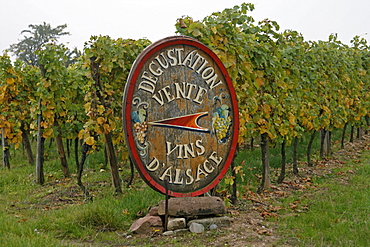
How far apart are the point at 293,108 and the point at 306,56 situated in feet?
6.52

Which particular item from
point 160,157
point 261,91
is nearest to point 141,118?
point 160,157

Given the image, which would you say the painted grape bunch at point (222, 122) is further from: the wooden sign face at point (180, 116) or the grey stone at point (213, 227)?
the grey stone at point (213, 227)

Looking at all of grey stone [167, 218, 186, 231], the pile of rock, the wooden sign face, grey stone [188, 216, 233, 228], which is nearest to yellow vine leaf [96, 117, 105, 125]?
the wooden sign face

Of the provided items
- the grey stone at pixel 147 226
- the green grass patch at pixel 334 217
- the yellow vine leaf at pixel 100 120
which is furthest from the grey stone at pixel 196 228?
the yellow vine leaf at pixel 100 120

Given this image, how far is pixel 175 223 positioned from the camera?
14.9 ft

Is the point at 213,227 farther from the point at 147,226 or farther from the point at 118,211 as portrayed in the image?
the point at 118,211

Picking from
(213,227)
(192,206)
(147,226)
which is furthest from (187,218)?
(147,226)

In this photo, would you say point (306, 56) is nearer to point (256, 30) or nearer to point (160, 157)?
point (256, 30)

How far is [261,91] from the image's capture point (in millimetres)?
6906

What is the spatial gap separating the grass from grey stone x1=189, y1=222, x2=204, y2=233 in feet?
0.38

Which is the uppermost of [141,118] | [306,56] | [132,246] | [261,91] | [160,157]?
[306,56]

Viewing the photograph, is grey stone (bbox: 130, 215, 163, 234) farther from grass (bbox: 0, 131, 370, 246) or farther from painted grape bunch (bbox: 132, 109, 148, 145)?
painted grape bunch (bbox: 132, 109, 148, 145)

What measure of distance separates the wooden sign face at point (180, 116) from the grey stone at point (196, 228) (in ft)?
1.34

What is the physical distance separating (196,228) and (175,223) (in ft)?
0.85
